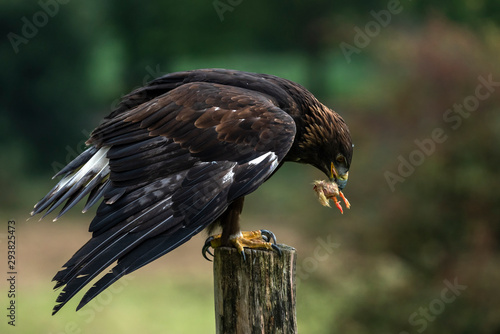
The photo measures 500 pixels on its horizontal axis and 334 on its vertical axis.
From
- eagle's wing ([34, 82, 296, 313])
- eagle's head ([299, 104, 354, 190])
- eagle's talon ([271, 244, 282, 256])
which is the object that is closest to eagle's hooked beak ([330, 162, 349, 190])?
eagle's head ([299, 104, 354, 190])

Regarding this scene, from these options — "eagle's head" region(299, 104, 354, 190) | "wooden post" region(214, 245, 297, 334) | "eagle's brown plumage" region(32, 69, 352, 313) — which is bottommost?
"wooden post" region(214, 245, 297, 334)

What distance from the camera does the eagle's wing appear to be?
386cm

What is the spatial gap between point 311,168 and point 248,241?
3964mm

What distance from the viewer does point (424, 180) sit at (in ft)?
24.5

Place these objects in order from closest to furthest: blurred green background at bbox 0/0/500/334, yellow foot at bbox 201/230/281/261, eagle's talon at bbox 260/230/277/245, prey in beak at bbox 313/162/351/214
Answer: yellow foot at bbox 201/230/281/261 < eagle's talon at bbox 260/230/277/245 < prey in beak at bbox 313/162/351/214 < blurred green background at bbox 0/0/500/334

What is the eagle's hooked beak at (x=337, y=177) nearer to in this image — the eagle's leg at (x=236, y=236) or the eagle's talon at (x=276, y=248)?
the eagle's leg at (x=236, y=236)

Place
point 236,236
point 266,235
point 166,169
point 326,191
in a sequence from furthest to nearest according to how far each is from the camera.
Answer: point 326,191, point 266,235, point 236,236, point 166,169

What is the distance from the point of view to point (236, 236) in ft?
14.5

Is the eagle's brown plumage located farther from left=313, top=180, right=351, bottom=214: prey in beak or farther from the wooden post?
the wooden post

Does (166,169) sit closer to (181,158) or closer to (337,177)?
(181,158)

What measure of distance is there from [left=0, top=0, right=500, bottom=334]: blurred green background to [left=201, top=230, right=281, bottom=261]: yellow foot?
0.14 meters

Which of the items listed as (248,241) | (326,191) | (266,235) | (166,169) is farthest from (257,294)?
(326,191)

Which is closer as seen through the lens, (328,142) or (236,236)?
(236,236)

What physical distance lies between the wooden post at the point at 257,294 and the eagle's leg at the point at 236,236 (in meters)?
0.12
